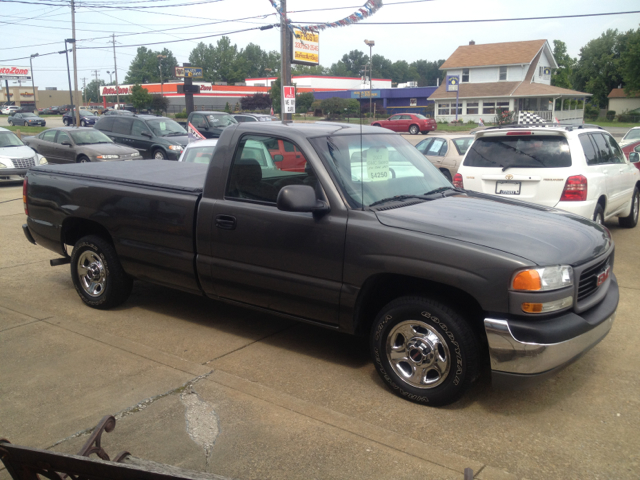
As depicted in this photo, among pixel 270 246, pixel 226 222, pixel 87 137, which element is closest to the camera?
pixel 270 246

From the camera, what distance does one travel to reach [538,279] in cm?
344

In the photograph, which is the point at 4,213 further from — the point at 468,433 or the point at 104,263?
the point at 468,433

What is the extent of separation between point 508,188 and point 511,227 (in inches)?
152

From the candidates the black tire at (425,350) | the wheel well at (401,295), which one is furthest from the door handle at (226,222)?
the black tire at (425,350)

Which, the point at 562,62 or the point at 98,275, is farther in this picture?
the point at 562,62

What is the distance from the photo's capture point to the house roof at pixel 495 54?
52.5 metres

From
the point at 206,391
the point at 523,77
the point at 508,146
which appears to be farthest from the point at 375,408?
the point at 523,77

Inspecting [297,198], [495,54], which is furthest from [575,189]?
[495,54]

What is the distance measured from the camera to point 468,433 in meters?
3.57

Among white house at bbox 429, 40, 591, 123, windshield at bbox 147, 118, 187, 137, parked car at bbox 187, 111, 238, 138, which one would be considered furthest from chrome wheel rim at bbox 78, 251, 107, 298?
white house at bbox 429, 40, 591, 123

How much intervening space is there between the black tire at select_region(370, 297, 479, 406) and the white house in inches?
1981

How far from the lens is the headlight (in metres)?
3.43

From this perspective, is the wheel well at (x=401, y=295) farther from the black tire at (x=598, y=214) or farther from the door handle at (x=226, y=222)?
the black tire at (x=598, y=214)

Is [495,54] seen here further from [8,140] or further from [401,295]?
[401,295]
